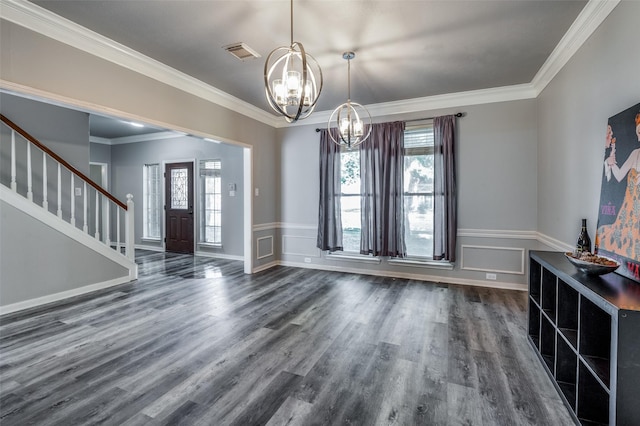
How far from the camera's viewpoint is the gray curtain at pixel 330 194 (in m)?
5.41

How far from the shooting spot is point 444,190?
4.66 meters

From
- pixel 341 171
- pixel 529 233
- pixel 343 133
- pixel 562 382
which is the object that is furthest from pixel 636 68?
pixel 341 171

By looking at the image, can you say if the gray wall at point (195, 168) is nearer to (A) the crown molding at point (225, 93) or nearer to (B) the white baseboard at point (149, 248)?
(B) the white baseboard at point (149, 248)

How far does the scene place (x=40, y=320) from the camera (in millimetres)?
3244

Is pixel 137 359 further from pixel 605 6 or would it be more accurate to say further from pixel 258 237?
pixel 605 6

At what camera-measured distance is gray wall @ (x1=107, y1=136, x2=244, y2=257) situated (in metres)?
6.73

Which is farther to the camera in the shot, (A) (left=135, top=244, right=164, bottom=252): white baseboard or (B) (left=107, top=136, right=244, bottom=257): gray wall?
(A) (left=135, top=244, right=164, bottom=252): white baseboard

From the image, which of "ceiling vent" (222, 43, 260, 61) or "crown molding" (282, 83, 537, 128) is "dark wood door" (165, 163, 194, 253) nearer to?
"crown molding" (282, 83, 537, 128)

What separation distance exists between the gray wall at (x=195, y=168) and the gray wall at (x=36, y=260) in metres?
2.78

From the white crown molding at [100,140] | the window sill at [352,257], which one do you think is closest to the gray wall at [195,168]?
the white crown molding at [100,140]

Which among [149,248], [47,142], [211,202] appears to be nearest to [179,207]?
[211,202]

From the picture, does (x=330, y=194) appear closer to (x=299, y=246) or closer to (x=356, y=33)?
(x=299, y=246)

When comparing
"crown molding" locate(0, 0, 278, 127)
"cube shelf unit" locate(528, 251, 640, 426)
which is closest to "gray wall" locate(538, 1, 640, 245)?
"cube shelf unit" locate(528, 251, 640, 426)

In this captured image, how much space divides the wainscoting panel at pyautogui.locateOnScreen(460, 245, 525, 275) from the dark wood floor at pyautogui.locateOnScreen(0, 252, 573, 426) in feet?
1.57
